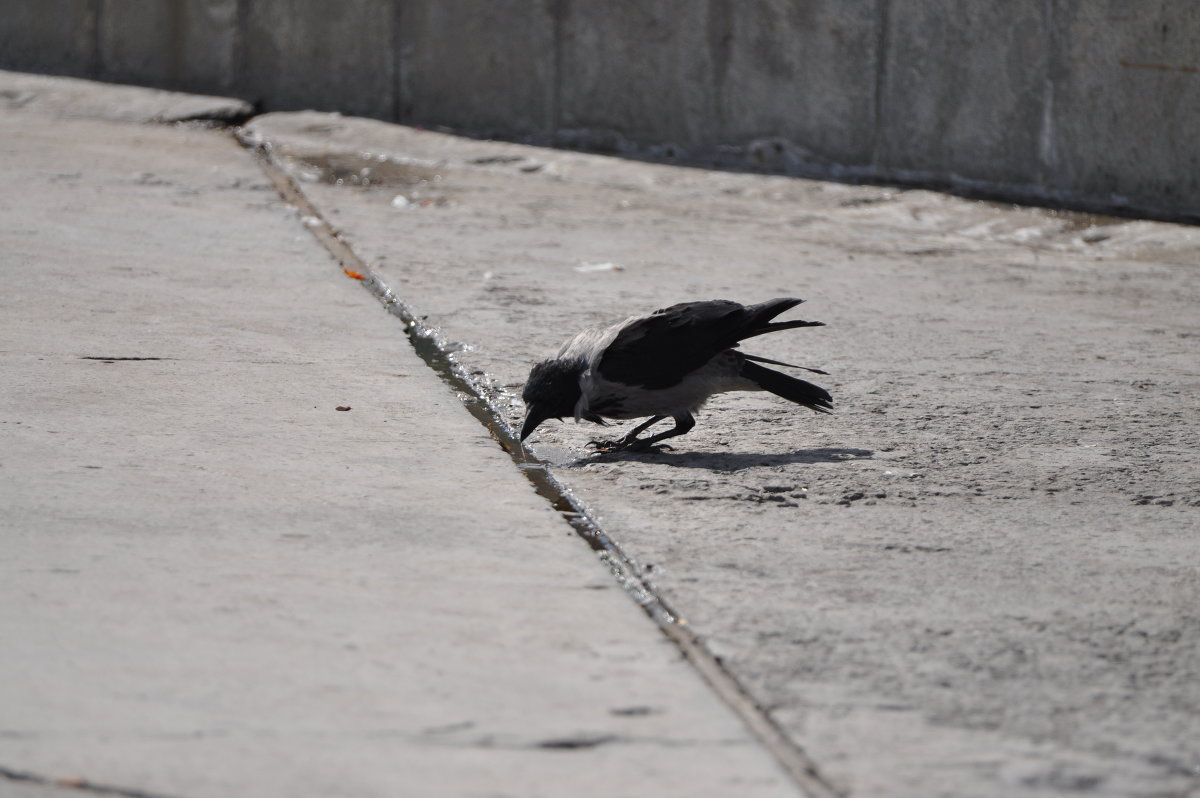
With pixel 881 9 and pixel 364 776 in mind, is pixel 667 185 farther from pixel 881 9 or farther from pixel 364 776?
pixel 364 776

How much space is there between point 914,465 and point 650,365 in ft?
2.35

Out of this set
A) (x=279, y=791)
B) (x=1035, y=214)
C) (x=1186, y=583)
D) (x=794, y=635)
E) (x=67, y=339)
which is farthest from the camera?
(x=1035, y=214)

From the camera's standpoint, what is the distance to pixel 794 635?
247cm

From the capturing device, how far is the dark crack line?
1.88 m

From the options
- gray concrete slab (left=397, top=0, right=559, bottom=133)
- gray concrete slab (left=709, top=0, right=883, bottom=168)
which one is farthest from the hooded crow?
gray concrete slab (left=397, top=0, right=559, bottom=133)

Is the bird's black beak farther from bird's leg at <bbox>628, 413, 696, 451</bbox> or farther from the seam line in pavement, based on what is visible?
bird's leg at <bbox>628, 413, 696, 451</bbox>

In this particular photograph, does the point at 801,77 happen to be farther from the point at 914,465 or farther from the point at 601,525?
the point at 601,525

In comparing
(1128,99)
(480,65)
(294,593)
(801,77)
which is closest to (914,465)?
(294,593)

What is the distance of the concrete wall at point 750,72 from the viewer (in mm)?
7855

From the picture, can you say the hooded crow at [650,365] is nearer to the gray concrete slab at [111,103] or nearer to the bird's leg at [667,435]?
the bird's leg at [667,435]

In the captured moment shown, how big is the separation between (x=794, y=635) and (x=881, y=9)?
6789mm

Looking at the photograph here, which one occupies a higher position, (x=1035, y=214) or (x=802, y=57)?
(x=802, y=57)

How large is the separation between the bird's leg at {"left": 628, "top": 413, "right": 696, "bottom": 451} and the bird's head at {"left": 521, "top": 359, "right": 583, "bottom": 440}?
20 cm

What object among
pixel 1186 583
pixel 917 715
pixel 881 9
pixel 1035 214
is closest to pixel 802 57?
pixel 881 9
